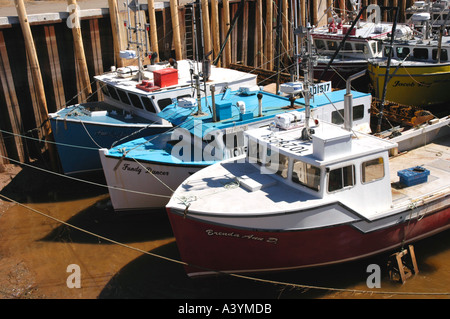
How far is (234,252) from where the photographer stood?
10.5 meters

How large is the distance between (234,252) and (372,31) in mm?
15906

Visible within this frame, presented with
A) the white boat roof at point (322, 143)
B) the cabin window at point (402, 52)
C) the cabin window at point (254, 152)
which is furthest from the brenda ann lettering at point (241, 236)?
the cabin window at point (402, 52)

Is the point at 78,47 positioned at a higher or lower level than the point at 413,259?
higher

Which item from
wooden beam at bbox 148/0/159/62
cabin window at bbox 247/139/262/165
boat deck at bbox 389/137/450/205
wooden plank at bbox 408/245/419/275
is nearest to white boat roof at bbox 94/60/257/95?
wooden beam at bbox 148/0/159/62

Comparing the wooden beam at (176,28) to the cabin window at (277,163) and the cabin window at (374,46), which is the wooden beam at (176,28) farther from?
the cabin window at (277,163)

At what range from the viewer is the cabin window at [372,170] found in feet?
35.1

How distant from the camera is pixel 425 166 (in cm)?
1367

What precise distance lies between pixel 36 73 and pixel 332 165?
1025 cm

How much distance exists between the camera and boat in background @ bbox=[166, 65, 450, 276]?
33.4 ft

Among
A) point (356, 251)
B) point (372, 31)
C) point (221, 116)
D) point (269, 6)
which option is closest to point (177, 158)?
point (221, 116)

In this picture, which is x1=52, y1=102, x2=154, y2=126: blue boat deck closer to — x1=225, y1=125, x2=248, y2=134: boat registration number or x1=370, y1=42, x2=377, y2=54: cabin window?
x1=225, y1=125, x2=248, y2=134: boat registration number

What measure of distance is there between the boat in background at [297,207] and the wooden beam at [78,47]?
25.0 feet

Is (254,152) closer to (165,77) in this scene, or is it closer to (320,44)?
(165,77)

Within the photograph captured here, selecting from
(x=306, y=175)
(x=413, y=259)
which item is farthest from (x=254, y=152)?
(x=413, y=259)
